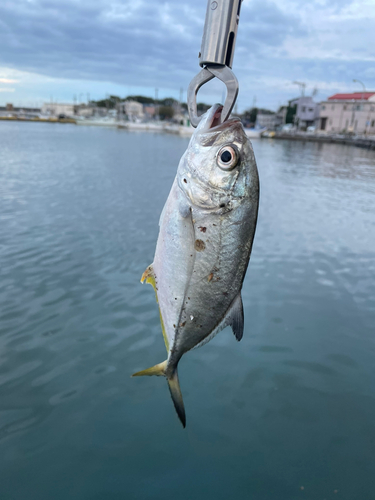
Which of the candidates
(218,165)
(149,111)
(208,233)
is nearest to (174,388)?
(208,233)

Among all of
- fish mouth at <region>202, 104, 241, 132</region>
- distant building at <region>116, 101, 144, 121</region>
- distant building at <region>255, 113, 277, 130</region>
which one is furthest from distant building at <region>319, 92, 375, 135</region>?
fish mouth at <region>202, 104, 241, 132</region>

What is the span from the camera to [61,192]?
14898 millimetres

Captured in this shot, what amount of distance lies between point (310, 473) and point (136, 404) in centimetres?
210

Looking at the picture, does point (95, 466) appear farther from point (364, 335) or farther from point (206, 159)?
point (364, 335)

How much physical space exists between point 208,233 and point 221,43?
101cm

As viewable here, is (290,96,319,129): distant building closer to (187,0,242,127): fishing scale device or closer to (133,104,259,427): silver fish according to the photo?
(133,104,259,427): silver fish

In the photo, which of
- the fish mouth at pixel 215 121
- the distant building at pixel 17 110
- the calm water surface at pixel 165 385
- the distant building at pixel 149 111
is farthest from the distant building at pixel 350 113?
the distant building at pixel 17 110

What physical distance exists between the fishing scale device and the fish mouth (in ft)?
0.54

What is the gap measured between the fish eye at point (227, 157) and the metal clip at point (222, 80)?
16cm

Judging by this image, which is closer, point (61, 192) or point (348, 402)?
point (348, 402)

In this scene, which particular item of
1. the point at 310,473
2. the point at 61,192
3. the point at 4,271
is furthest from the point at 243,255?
the point at 61,192

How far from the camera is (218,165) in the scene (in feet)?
6.85

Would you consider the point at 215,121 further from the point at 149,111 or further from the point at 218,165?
the point at 149,111

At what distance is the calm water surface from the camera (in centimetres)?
354
